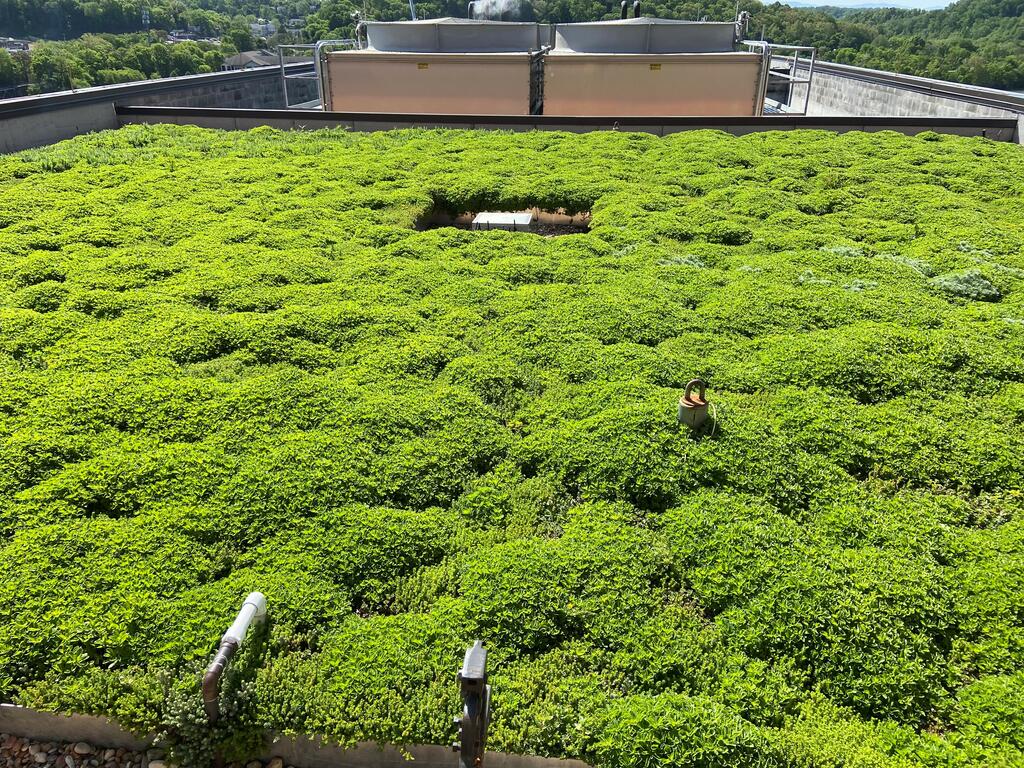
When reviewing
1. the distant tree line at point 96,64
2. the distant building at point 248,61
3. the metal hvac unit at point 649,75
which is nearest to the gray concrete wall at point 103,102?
the metal hvac unit at point 649,75

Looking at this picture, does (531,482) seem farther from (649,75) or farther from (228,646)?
(649,75)

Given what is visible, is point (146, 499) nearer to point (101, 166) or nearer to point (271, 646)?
point (271, 646)

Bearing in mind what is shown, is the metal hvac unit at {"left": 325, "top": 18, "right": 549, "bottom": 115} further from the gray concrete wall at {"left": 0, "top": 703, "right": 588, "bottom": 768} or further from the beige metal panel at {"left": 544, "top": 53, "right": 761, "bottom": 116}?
the gray concrete wall at {"left": 0, "top": 703, "right": 588, "bottom": 768}

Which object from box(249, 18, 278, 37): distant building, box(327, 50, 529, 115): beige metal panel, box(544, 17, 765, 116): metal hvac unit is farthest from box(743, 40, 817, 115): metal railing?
box(249, 18, 278, 37): distant building

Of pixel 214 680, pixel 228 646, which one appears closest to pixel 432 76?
pixel 228 646

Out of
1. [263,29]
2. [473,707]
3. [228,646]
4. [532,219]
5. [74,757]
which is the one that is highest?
[263,29]

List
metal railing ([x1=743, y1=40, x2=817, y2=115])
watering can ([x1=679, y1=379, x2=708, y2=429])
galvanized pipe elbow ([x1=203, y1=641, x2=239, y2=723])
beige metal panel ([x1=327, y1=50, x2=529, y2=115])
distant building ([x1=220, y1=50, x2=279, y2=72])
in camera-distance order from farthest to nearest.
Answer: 1. distant building ([x1=220, y1=50, x2=279, y2=72])
2. beige metal panel ([x1=327, y1=50, x2=529, y2=115])
3. metal railing ([x1=743, y1=40, x2=817, y2=115])
4. watering can ([x1=679, y1=379, x2=708, y2=429])
5. galvanized pipe elbow ([x1=203, y1=641, x2=239, y2=723])
